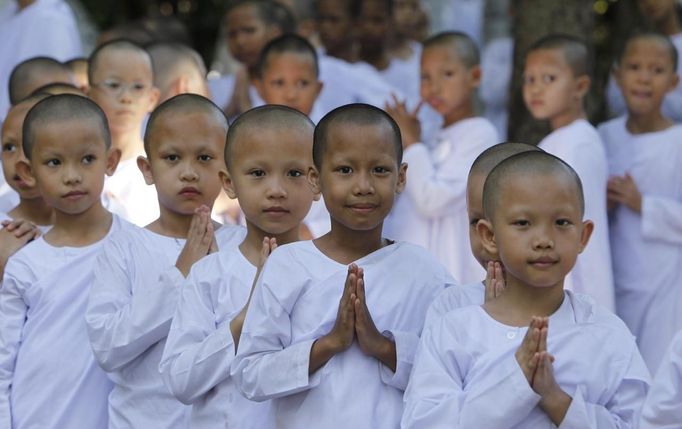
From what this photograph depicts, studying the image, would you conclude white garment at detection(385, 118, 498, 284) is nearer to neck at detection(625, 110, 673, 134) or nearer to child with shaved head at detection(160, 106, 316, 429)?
neck at detection(625, 110, 673, 134)

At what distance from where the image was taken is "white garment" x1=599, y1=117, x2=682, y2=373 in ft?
26.2

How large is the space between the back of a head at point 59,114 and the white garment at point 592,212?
103 inches

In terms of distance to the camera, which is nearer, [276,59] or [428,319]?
[428,319]

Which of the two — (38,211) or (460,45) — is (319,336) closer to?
(38,211)

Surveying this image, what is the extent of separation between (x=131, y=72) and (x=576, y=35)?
121 inches

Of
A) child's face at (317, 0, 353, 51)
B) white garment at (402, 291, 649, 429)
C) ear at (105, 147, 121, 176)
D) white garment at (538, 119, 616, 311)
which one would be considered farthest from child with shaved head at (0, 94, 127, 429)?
child's face at (317, 0, 353, 51)

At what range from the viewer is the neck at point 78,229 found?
6.21 metres

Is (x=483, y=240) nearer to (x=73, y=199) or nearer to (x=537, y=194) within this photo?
(x=537, y=194)

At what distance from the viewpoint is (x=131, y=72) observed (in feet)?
26.4

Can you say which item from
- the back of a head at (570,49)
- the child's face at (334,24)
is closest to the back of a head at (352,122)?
the back of a head at (570,49)

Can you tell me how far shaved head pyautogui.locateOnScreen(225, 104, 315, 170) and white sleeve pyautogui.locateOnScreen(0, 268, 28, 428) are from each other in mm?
1086

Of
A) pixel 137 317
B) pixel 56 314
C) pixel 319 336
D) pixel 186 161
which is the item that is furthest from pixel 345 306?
pixel 56 314

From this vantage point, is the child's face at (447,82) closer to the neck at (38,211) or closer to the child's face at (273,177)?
the neck at (38,211)

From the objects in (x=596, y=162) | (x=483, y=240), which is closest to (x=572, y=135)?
(x=596, y=162)
